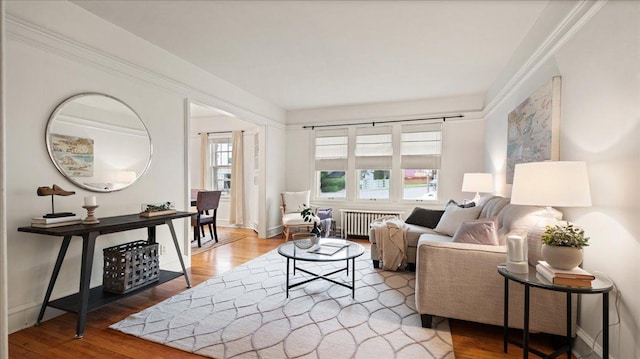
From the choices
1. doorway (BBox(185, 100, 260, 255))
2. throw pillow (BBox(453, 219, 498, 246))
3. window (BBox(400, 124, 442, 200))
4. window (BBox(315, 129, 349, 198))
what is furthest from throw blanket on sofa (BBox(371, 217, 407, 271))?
Result: doorway (BBox(185, 100, 260, 255))

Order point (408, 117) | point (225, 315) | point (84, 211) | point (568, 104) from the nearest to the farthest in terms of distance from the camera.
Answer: point (568, 104) < point (225, 315) < point (84, 211) < point (408, 117)

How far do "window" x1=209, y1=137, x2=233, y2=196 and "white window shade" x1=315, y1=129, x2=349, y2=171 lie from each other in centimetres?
231

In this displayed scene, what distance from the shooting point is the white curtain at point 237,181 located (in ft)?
21.9

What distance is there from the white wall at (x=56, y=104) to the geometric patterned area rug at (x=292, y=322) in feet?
2.48

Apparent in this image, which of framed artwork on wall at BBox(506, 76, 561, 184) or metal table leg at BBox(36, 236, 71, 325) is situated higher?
framed artwork on wall at BBox(506, 76, 561, 184)

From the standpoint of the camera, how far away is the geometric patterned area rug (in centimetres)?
199

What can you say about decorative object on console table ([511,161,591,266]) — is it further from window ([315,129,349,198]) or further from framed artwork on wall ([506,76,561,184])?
window ([315,129,349,198])

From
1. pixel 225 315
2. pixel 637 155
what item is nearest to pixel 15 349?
pixel 225 315

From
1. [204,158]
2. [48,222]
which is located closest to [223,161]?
[204,158]

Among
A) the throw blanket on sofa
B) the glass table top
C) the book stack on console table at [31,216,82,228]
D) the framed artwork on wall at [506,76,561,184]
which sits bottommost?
the throw blanket on sofa

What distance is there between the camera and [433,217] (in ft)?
13.2

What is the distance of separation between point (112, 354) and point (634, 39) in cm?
357

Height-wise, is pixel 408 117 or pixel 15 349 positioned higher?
pixel 408 117

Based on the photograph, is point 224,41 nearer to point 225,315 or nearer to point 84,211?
point 84,211
